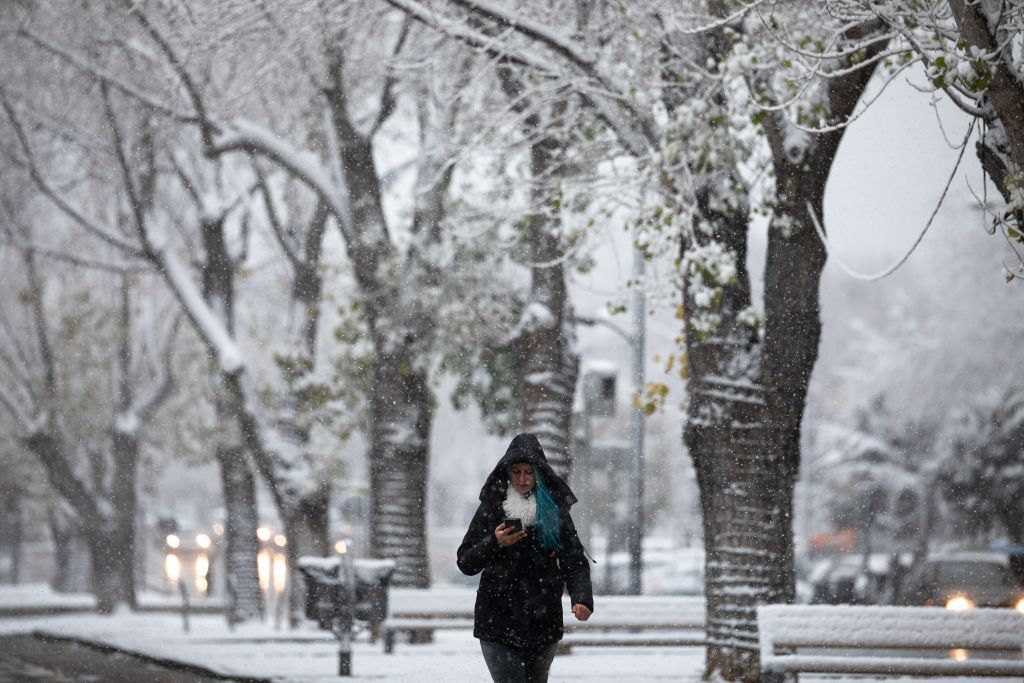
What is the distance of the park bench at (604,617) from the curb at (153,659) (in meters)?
2.49

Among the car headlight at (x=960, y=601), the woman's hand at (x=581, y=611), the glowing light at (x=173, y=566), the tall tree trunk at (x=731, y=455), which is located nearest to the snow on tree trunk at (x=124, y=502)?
the glowing light at (x=173, y=566)

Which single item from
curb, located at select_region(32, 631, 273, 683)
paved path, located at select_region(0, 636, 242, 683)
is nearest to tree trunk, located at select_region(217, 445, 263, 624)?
curb, located at select_region(32, 631, 273, 683)

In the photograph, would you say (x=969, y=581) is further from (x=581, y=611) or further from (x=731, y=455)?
(x=581, y=611)

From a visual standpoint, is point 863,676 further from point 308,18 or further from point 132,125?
point 132,125

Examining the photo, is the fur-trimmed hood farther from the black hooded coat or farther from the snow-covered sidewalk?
the snow-covered sidewalk

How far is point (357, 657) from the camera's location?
17.1m

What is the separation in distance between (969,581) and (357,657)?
38.2 ft

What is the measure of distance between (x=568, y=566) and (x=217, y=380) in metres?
21.5

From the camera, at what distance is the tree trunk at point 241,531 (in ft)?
96.7

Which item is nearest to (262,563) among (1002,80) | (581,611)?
(1002,80)

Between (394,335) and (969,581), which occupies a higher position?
(394,335)

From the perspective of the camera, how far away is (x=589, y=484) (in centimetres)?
2219

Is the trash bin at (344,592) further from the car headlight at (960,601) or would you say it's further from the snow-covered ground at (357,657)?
the car headlight at (960,601)

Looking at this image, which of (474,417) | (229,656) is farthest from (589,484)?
(474,417)
